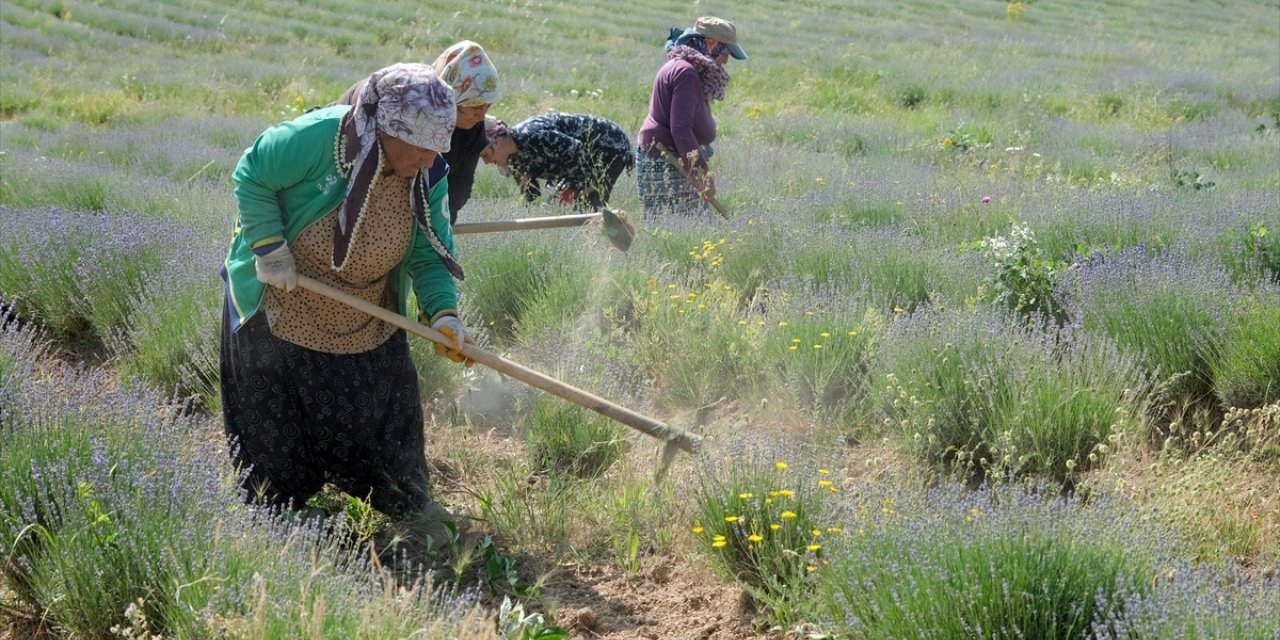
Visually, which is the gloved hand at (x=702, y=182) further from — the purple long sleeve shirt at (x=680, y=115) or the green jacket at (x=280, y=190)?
the green jacket at (x=280, y=190)

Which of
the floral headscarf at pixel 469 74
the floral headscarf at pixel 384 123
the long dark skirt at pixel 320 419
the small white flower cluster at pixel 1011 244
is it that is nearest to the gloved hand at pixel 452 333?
the long dark skirt at pixel 320 419

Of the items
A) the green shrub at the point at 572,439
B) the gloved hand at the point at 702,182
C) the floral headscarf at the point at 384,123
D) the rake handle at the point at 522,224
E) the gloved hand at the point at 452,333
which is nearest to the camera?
the floral headscarf at the point at 384,123

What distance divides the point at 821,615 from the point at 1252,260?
9.63 ft

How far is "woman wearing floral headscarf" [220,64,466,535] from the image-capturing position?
331cm

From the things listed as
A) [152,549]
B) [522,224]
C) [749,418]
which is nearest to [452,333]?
[152,549]

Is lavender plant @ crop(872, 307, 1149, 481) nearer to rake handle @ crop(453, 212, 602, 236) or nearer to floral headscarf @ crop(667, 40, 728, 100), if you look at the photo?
rake handle @ crop(453, 212, 602, 236)

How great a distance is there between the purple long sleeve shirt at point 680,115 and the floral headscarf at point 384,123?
3143mm

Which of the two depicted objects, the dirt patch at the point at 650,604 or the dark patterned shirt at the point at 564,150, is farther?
the dark patterned shirt at the point at 564,150

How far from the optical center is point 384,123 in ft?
10.5

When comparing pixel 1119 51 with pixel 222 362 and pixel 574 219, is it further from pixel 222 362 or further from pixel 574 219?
pixel 222 362

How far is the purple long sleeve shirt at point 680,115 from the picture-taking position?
6305 mm

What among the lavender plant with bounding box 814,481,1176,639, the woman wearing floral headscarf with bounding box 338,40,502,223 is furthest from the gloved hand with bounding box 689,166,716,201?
the lavender plant with bounding box 814,481,1176,639

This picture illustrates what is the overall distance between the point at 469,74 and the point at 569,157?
2520 millimetres

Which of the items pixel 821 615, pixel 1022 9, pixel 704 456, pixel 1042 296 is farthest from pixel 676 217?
pixel 1022 9
